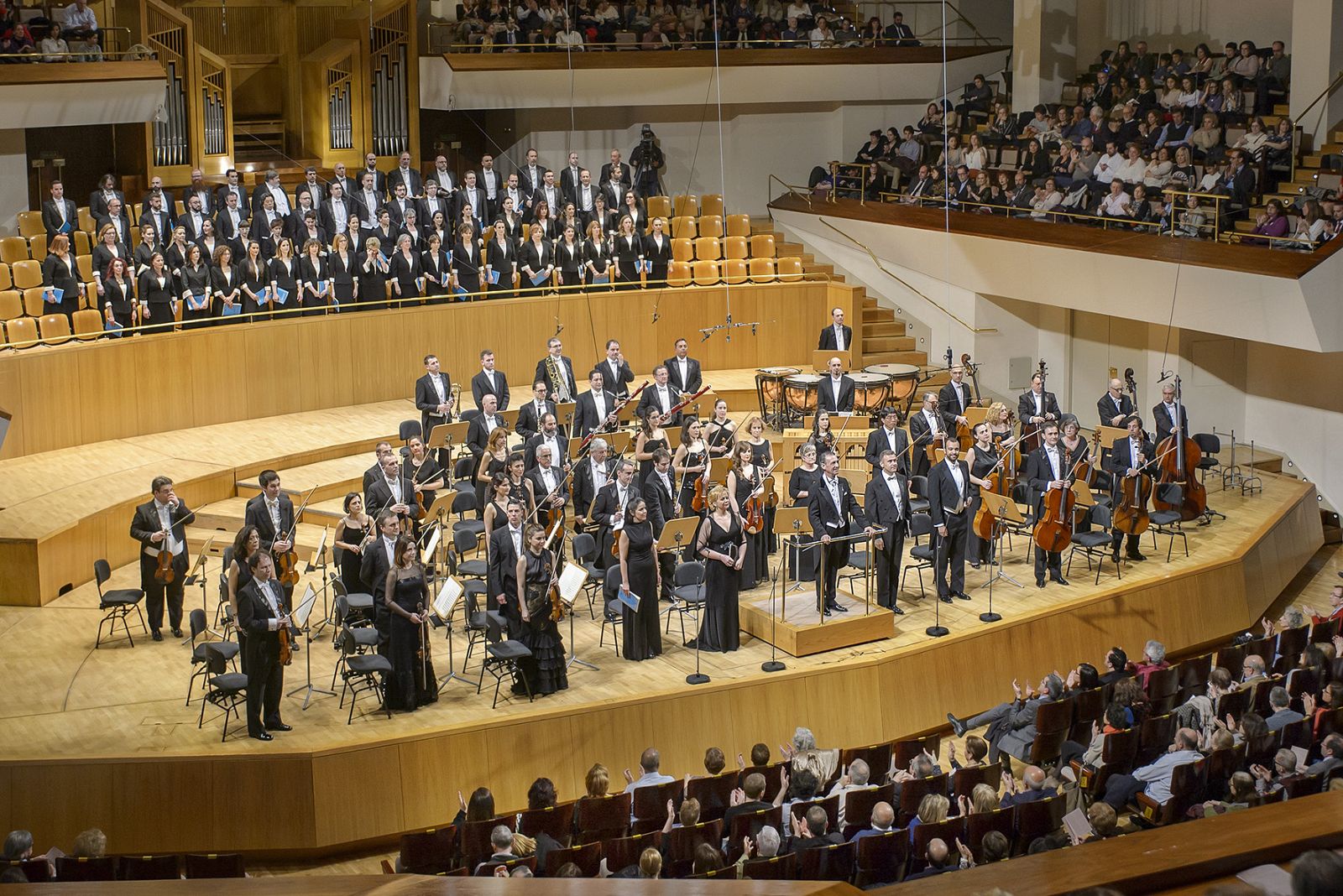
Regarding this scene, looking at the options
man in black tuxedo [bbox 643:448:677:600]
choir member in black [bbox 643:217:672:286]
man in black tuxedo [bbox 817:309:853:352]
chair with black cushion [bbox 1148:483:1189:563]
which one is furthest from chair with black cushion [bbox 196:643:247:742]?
choir member in black [bbox 643:217:672:286]

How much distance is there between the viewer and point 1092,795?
319 inches

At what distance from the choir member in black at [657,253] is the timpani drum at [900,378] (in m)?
2.79

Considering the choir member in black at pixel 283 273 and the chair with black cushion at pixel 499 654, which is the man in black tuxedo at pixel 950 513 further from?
the choir member in black at pixel 283 273

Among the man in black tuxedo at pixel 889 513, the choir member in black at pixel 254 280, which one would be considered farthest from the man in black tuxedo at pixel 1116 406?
the choir member in black at pixel 254 280

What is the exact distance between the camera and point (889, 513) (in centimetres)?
1037

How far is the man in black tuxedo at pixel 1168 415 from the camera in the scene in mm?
12219

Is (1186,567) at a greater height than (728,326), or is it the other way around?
(728,326)

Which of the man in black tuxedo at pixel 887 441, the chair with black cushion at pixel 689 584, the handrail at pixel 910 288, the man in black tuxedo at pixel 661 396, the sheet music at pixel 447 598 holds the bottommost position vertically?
the chair with black cushion at pixel 689 584

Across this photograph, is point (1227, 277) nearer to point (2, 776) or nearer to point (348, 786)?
point (348, 786)

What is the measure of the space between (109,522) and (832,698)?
17.8ft

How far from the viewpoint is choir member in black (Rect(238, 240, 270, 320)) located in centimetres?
1402

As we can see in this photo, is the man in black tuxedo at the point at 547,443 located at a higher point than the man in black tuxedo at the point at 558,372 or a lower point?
lower

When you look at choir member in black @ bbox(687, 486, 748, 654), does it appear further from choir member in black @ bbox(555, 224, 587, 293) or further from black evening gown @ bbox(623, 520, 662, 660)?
choir member in black @ bbox(555, 224, 587, 293)

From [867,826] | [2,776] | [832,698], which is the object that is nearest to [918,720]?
[832,698]
